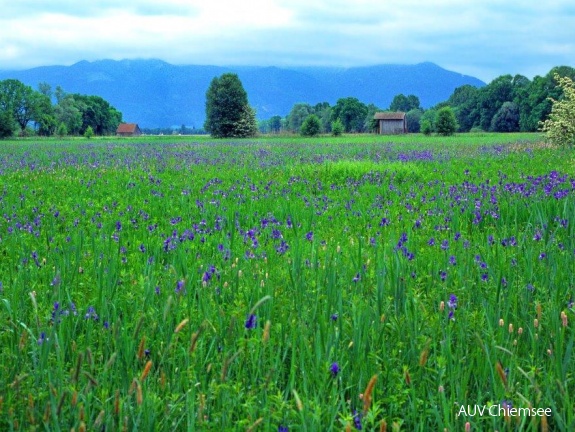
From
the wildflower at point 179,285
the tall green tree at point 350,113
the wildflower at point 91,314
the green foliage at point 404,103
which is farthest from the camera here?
the green foliage at point 404,103

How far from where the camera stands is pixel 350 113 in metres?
135

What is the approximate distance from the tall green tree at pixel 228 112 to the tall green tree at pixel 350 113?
223 ft

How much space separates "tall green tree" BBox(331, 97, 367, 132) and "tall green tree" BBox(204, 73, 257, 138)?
68.1 m

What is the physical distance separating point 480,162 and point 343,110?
122 m

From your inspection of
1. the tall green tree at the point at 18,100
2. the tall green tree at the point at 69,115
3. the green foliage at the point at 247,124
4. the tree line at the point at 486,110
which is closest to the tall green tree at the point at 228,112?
the green foliage at the point at 247,124

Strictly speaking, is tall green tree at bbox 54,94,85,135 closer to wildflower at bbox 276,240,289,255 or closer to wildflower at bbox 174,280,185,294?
wildflower at bbox 276,240,289,255

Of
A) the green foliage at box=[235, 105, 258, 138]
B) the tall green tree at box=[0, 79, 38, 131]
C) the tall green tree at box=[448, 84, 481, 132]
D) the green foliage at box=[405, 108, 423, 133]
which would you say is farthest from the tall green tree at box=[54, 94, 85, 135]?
the green foliage at box=[405, 108, 423, 133]

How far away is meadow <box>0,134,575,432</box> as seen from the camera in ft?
7.02

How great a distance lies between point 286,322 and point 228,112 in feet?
218

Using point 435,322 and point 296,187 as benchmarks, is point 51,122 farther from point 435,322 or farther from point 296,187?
point 435,322

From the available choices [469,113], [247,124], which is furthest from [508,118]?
[247,124]

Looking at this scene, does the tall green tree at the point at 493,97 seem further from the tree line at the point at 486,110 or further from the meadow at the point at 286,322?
the meadow at the point at 286,322

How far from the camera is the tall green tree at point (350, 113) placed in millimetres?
134625

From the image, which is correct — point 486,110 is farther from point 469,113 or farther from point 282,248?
point 282,248
